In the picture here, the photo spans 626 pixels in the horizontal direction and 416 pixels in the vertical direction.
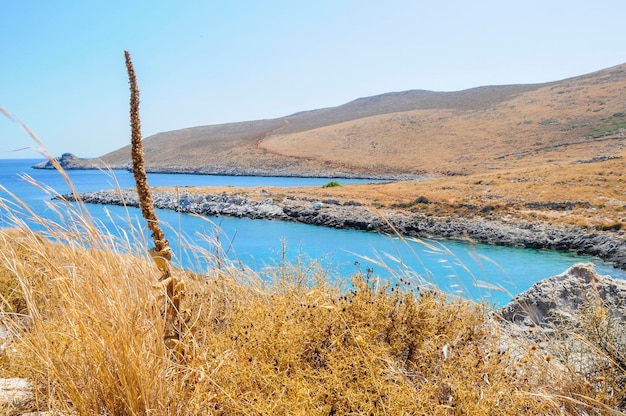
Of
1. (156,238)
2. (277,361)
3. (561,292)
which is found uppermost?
(156,238)

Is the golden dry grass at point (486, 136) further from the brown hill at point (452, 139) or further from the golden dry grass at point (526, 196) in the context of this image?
the golden dry grass at point (526, 196)

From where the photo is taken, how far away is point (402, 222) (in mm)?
23641

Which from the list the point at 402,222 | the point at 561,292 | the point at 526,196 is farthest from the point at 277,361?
the point at 526,196

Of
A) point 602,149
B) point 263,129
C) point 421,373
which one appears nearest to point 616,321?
point 421,373

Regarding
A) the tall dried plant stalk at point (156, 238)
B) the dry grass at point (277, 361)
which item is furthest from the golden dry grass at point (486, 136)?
the tall dried plant stalk at point (156, 238)

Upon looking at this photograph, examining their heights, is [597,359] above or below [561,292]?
above

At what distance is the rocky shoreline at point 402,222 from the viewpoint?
17.9 m

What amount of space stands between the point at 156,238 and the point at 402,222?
881 inches

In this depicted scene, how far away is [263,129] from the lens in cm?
11131

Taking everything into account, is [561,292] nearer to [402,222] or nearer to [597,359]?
[597,359]

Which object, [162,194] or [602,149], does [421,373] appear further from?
[602,149]

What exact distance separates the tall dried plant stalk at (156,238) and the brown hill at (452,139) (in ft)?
144

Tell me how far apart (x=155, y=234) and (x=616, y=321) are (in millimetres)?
2432

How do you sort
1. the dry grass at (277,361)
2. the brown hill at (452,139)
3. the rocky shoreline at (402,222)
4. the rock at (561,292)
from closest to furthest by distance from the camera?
the dry grass at (277,361) < the rock at (561,292) < the rocky shoreline at (402,222) < the brown hill at (452,139)
